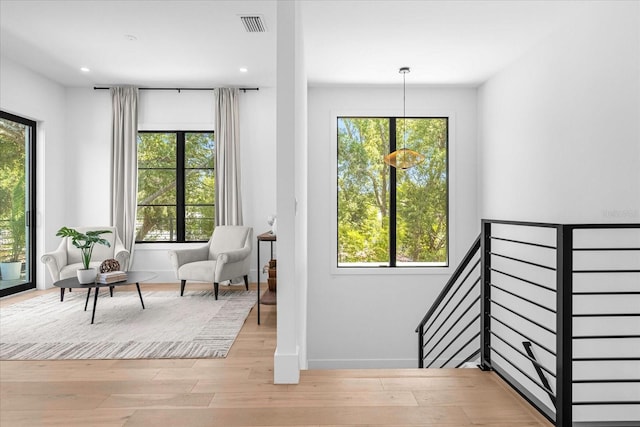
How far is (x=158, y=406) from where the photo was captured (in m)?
2.33

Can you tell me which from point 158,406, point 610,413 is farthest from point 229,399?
point 610,413

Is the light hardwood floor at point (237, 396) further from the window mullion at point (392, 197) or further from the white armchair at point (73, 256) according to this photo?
the window mullion at point (392, 197)

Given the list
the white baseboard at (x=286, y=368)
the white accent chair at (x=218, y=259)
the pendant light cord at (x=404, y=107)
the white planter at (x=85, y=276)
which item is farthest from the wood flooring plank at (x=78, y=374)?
the pendant light cord at (x=404, y=107)

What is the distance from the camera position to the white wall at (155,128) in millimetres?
6086

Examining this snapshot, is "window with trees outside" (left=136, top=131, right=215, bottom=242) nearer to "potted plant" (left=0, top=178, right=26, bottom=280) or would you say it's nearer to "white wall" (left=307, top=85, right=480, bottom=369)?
"potted plant" (left=0, top=178, right=26, bottom=280)

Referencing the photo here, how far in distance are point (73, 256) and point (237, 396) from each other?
12.8 feet

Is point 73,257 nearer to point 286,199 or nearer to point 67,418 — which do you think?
point 67,418

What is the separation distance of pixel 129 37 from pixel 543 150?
419 cm

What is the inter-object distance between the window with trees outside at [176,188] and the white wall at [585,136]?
13.1 ft

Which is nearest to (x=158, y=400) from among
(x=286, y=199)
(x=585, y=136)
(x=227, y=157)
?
(x=286, y=199)

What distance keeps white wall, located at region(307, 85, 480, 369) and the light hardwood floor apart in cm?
293

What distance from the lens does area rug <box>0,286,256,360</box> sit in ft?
10.6

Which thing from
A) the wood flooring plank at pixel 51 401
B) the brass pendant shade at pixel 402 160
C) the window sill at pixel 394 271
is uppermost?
the brass pendant shade at pixel 402 160

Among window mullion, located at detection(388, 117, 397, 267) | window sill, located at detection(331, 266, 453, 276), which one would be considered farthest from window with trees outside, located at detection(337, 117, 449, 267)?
window sill, located at detection(331, 266, 453, 276)
